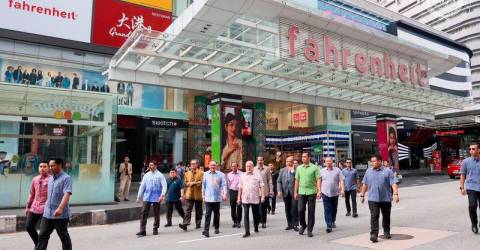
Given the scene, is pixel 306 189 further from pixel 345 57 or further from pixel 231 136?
pixel 345 57

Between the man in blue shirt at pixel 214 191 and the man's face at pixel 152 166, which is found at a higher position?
the man's face at pixel 152 166

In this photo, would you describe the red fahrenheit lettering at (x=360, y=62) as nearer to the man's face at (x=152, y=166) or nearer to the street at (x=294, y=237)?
the street at (x=294, y=237)

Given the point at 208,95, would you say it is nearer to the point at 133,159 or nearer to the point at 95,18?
the point at 133,159

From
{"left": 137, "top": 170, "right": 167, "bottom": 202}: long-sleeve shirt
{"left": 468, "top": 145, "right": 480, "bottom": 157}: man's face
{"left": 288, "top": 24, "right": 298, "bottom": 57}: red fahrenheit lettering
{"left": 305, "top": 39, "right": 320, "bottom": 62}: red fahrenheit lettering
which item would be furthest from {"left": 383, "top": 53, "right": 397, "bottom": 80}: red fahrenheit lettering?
{"left": 137, "top": 170, "right": 167, "bottom": 202}: long-sleeve shirt

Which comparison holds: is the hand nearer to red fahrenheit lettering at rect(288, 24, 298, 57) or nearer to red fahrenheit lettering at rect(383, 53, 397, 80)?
red fahrenheit lettering at rect(288, 24, 298, 57)

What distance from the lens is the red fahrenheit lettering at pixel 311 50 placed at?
19094 mm

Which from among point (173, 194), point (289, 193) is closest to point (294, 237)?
point (289, 193)

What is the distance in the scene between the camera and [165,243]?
771 centimetres

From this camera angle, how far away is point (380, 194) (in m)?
7.41

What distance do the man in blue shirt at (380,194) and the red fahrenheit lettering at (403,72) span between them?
18.0 metres

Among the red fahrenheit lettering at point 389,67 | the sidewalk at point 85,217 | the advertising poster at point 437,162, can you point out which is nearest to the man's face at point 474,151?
the sidewalk at point 85,217

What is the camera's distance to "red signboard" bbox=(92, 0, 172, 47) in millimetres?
24844

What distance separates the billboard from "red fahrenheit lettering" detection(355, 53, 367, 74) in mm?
16424

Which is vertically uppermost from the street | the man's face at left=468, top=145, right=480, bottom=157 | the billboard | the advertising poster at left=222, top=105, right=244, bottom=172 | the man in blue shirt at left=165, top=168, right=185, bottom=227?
the billboard
